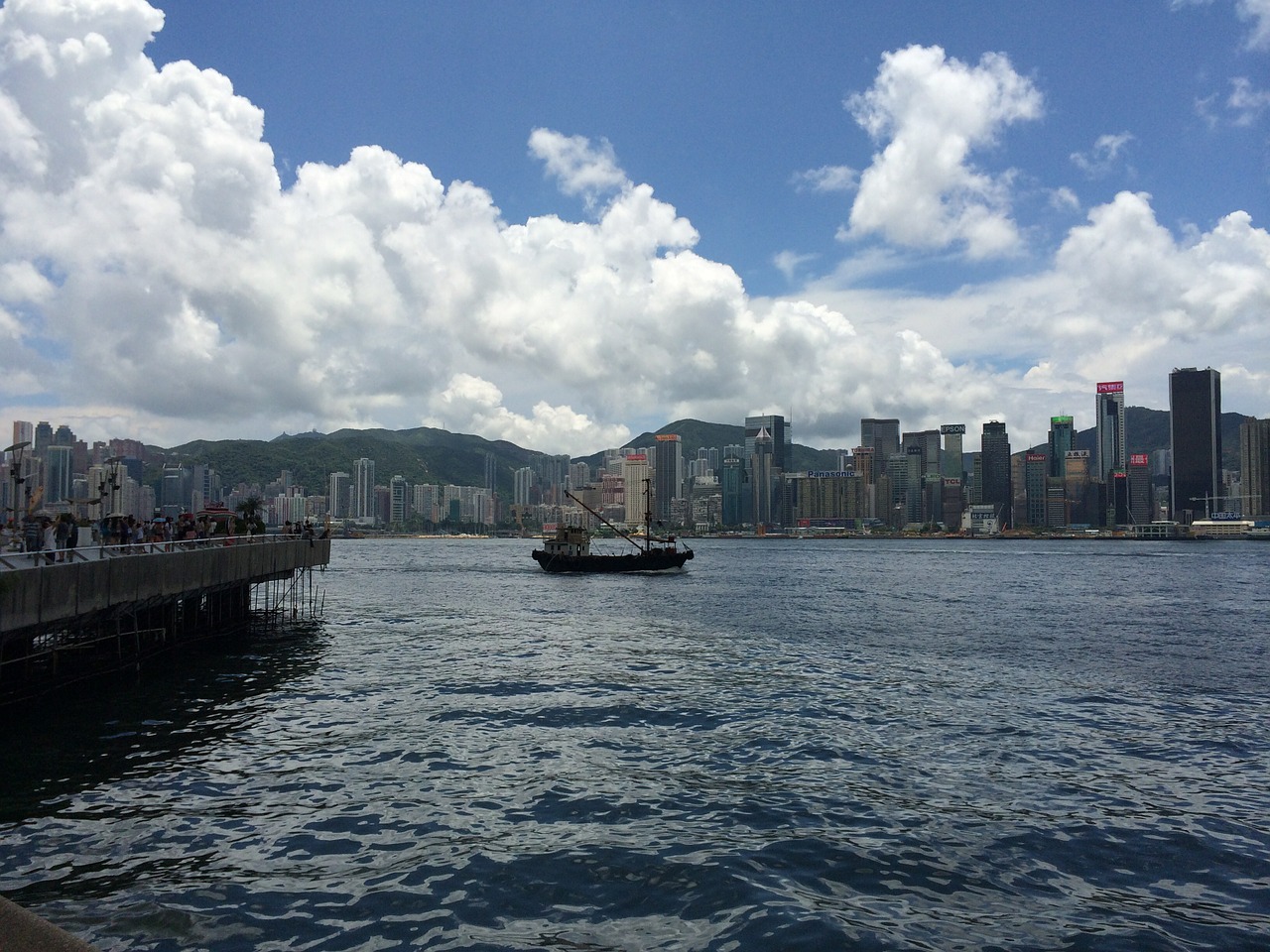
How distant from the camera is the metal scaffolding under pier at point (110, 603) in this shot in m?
20.5

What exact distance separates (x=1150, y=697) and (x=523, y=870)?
2502 centimetres

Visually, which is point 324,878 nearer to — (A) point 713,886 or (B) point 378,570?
(A) point 713,886

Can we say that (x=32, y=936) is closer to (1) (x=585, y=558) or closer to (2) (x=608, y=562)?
(2) (x=608, y=562)

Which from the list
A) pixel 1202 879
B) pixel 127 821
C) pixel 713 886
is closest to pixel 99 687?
pixel 127 821

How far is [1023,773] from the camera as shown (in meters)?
18.7

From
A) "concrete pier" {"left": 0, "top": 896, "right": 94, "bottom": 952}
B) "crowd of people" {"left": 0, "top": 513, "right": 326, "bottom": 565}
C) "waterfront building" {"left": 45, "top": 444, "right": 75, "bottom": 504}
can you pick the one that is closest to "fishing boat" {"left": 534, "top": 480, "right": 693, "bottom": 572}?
"crowd of people" {"left": 0, "top": 513, "right": 326, "bottom": 565}

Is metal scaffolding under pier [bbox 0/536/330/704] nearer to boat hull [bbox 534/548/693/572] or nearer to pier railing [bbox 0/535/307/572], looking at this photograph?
pier railing [bbox 0/535/307/572]

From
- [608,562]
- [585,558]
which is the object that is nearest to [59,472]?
[585,558]

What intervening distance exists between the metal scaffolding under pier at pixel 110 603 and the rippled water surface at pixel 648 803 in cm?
196

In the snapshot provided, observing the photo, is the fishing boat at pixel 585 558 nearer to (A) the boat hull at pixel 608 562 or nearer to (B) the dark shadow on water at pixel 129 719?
(A) the boat hull at pixel 608 562

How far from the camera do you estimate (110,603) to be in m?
24.3

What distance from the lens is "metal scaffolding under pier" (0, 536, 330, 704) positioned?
20500 mm

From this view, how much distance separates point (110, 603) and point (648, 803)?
60.3 feet

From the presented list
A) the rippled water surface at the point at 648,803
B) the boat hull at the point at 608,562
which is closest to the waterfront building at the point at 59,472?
the boat hull at the point at 608,562
